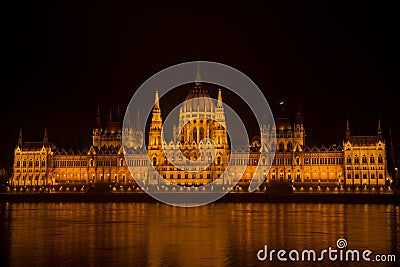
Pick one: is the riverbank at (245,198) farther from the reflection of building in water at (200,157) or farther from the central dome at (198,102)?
the central dome at (198,102)

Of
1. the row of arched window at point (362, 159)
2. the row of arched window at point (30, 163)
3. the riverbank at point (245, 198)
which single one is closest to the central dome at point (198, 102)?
the row of arched window at point (30, 163)

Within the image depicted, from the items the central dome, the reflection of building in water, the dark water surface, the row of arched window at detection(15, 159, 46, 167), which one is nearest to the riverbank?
the reflection of building in water

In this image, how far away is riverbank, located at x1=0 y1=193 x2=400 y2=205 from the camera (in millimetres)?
83750

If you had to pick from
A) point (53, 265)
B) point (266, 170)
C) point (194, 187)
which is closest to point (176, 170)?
point (194, 187)

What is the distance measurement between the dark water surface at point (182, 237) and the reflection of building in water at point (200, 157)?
5536cm

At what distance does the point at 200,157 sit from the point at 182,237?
8288 centimetres

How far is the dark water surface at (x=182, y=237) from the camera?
1280 inches

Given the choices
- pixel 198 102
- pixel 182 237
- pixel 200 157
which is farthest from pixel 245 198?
pixel 198 102

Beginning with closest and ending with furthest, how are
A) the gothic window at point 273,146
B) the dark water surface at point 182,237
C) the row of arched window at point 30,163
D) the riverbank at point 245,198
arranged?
the dark water surface at point 182,237, the riverbank at point 245,198, the gothic window at point 273,146, the row of arched window at point 30,163

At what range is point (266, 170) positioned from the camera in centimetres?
12156

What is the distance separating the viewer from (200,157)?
12500 centimetres

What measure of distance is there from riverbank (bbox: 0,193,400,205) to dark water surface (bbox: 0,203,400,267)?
75.3 ft

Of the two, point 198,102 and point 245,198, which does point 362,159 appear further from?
point 198,102

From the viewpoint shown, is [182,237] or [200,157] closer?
[182,237]
